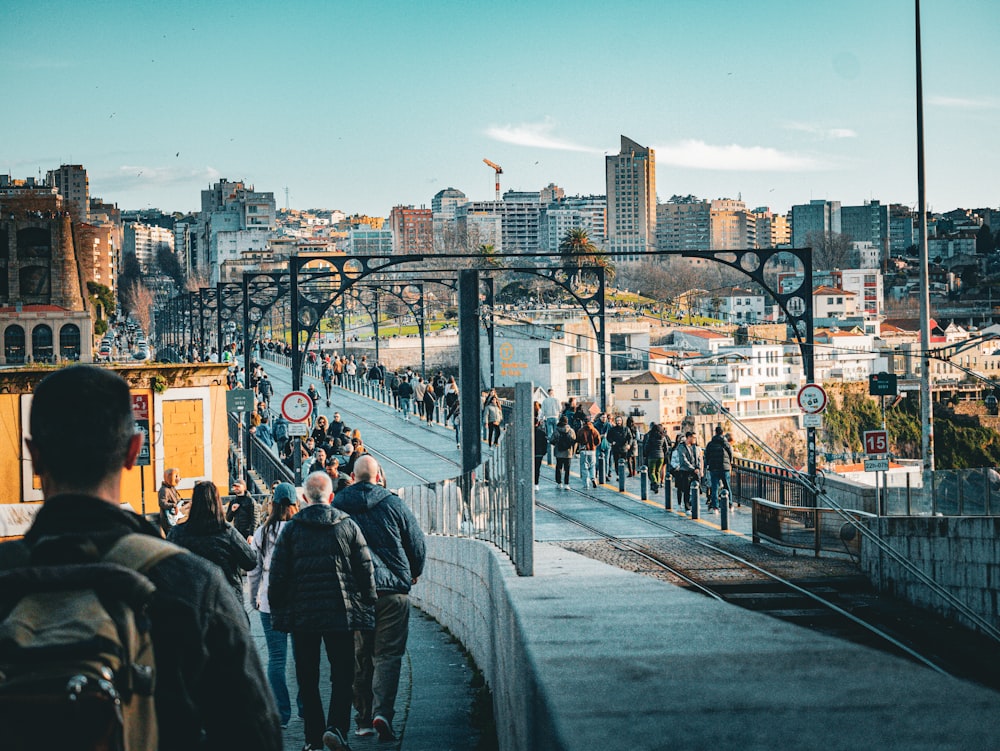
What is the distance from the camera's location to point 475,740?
807cm

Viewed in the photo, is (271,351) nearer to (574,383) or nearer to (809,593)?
(574,383)

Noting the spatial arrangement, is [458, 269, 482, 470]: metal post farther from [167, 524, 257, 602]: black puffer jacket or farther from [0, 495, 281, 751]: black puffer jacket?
[0, 495, 281, 751]: black puffer jacket

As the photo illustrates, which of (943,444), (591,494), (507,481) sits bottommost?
(943,444)

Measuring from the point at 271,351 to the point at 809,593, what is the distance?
2879 inches

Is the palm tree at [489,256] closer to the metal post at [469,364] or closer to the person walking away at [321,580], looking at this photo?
the metal post at [469,364]

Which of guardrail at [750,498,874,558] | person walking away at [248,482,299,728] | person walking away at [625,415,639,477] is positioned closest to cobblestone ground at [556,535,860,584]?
guardrail at [750,498,874,558]

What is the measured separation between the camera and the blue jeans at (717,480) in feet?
70.3

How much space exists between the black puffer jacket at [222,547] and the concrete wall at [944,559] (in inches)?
267

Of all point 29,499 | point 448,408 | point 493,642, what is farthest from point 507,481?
point 448,408

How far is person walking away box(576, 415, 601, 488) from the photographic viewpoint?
85.5 feet

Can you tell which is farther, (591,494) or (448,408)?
(448,408)

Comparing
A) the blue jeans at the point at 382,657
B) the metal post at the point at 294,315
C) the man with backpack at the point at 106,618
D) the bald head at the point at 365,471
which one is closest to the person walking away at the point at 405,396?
the metal post at the point at 294,315

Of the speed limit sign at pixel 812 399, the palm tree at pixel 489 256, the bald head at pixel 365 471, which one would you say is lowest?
the speed limit sign at pixel 812 399

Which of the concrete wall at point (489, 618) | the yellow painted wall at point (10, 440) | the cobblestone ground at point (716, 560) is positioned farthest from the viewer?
the yellow painted wall at point (10, 440)
